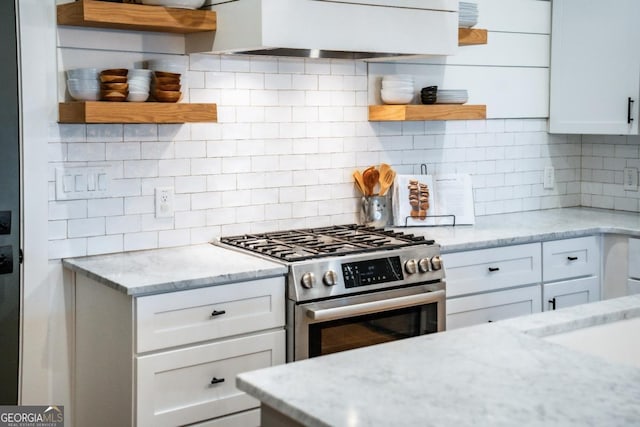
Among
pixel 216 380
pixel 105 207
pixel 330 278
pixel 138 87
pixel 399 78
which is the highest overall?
pixel 399 78

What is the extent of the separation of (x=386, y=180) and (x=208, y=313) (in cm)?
149

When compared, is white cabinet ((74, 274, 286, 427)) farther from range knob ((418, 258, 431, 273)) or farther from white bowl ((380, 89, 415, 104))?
white bowl ((380, 89, 415, 104))

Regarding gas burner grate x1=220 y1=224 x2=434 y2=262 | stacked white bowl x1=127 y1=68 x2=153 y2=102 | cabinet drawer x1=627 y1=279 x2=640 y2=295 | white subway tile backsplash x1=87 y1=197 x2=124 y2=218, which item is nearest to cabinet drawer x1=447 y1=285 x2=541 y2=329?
gas burner grate x1=220 y1=224 x2=434 y2=262

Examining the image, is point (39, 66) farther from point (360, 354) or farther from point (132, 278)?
point (360, 354)

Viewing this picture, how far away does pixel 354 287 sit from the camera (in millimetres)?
3359

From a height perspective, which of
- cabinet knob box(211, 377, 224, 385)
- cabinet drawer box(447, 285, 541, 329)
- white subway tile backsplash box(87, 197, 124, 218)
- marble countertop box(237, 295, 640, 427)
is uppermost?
white subway tile backsplash box(87, 197, 124, 218)

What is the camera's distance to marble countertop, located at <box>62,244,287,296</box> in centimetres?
296

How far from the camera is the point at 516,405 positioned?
5.17 ft

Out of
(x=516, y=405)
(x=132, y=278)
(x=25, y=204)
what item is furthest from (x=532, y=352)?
(x=25, y=204)

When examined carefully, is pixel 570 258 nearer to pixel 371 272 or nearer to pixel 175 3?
pixel 371 272

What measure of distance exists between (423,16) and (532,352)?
220 centimetres

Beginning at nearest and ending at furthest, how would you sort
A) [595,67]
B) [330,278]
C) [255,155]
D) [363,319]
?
[330,278] < [363,319] < [255,155] < [595,67]

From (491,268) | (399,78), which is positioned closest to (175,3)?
(399,78)

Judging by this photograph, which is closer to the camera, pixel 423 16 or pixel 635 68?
pixel 423 16
